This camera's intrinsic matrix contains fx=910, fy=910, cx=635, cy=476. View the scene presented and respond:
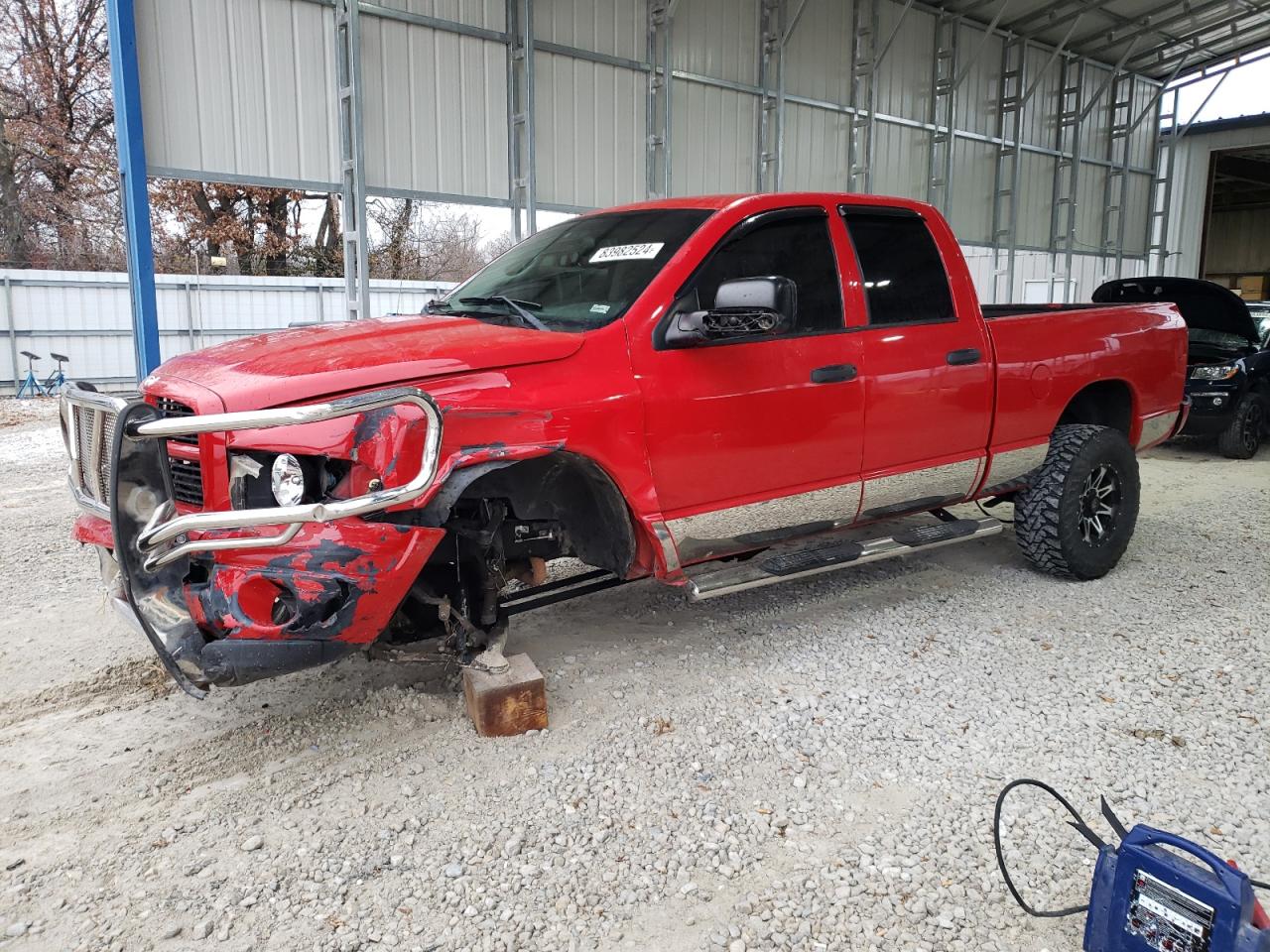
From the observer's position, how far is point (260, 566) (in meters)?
2.60

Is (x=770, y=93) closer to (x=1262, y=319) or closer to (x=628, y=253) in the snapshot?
(x=1262, y=319)

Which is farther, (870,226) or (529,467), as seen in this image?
(870,226)

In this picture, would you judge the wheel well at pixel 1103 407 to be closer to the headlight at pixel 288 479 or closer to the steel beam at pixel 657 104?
the headlight at pixel 288 479

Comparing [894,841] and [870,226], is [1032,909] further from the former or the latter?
[870,226]

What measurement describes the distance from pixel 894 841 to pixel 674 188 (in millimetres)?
10673

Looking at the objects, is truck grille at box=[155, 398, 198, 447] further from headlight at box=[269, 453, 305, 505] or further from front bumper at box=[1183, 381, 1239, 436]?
front bumper at box=[1183, 381, 1239, 436]

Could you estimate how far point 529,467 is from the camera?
10.5 ft

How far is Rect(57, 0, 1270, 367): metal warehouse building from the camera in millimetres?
8297

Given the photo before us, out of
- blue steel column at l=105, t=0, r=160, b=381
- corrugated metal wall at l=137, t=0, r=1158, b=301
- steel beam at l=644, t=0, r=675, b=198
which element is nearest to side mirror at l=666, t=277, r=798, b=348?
blue steel column at l=105, t=0, r=160, b=381

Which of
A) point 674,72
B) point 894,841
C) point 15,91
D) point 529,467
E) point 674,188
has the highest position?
point 15,91

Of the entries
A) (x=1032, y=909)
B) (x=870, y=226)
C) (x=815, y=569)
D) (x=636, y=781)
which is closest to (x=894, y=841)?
(x=1032, y=909)

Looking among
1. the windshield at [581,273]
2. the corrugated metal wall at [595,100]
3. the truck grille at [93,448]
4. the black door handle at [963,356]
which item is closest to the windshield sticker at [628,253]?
the windshield at [581,273]

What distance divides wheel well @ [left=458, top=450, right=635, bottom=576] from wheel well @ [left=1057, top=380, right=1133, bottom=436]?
304cm

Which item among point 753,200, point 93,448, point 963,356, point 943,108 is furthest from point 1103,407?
point 943,108
